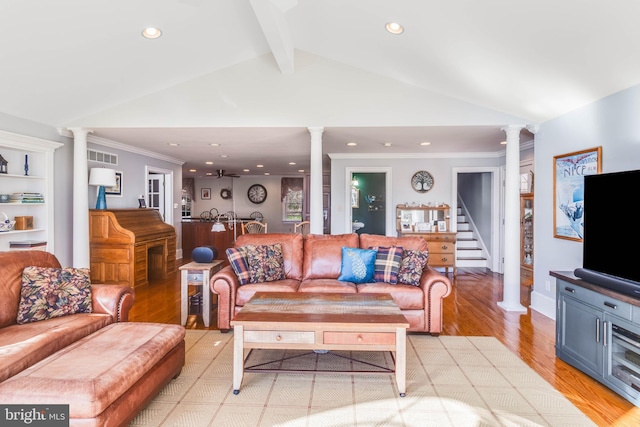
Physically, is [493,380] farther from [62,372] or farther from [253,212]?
[253,212]

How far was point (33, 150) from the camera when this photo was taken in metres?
4.42

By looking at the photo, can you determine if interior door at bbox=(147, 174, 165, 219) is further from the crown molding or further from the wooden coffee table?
the wooden coffee table

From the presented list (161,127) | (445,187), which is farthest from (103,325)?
(445,187)

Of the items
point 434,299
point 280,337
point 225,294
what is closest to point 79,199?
point 225,294

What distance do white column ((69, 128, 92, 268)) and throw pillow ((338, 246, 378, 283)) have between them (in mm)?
3670

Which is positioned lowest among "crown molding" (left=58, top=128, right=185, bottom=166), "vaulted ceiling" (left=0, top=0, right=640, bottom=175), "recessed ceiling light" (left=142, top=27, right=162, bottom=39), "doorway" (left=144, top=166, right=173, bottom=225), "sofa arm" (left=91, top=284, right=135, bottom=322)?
"sofa arm" (left=91, top=284, right=135, bottom=322)

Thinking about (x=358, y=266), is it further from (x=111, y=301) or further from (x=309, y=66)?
(x=309, y=66)

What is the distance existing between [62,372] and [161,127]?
356 cm

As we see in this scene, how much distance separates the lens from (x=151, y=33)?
11.5ft

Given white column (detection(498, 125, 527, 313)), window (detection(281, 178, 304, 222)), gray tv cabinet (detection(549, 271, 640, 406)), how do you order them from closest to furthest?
1. gray tv cabinet (detection(549, 271, 640, 406))
2. white column (detection(498, 125, 527, 313))
3. window (detection(281, 178, 304, 222))

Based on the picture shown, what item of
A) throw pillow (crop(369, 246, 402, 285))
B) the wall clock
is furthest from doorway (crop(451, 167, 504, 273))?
the wall clock

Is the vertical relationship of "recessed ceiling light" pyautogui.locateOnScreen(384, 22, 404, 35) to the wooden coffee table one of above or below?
above

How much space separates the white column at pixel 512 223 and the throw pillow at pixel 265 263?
2837mm

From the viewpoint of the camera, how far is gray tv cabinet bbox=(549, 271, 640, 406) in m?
2.24
